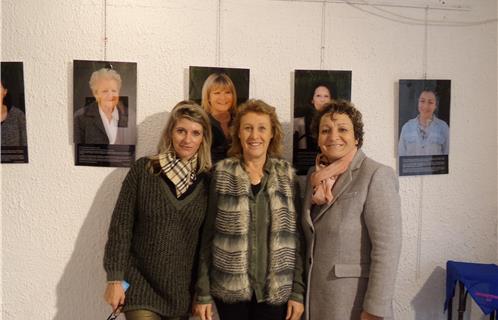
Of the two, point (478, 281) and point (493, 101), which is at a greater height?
point (493, 101)

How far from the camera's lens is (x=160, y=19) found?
188 centimetres

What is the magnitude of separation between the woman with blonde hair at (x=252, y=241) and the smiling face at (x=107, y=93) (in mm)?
681

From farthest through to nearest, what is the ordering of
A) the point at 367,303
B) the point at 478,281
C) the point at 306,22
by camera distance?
the point at 306,22 < the point at 478,281 < the point at 367,303

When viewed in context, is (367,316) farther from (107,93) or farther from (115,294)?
(107,93)

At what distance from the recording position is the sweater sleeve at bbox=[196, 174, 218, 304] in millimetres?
1579

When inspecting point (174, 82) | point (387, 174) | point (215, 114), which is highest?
point (174, 82)

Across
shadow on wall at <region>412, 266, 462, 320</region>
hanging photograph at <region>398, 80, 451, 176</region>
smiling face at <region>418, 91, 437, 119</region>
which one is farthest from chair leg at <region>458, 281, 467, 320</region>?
smiling face at <region>418, 91, 437, 119</region>

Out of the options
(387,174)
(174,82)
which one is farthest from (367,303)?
(174,82)

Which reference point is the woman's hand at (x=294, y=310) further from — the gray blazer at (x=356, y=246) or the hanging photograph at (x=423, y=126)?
the hanging photograph at (x=423, y=126)

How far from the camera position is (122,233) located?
162 centimetres

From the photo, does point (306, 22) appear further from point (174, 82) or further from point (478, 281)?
point (478, 281)

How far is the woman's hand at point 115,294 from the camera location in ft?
5.20

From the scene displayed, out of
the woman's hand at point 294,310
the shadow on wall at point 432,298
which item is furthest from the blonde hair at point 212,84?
the shadow on wall at point 432,298

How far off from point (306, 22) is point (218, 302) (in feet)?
4.78
